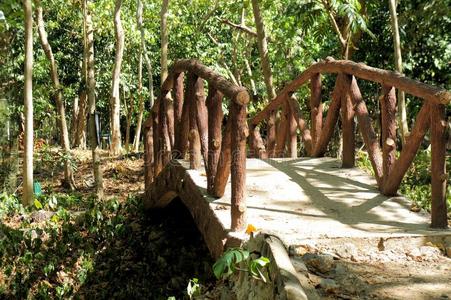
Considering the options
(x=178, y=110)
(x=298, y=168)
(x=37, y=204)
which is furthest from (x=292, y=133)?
(x=37, y=204)

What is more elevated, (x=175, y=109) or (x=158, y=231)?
(x=175, y=109)

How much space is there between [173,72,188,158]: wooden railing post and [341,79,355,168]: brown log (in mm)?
1762

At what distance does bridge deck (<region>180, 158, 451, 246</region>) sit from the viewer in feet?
12.9

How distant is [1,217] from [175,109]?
13.7 ft

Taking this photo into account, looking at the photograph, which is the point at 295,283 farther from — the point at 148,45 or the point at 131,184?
the point at 148,45

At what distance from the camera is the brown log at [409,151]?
4.04m

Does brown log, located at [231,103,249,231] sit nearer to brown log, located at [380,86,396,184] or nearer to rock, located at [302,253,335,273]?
rock, located at [302,253,335,273]

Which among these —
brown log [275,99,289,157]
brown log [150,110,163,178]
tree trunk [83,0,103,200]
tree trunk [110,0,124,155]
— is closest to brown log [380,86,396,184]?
brown log [275,99,289,157]

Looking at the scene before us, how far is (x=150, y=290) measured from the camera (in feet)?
22.5

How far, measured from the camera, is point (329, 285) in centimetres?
302

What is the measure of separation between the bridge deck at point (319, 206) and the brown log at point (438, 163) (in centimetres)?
14

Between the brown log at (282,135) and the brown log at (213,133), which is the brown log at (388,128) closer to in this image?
the brown log at (213,133)

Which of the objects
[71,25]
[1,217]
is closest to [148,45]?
[71,25]

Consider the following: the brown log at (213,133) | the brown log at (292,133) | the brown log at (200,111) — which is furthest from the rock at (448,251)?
the brown log at (292,133)
